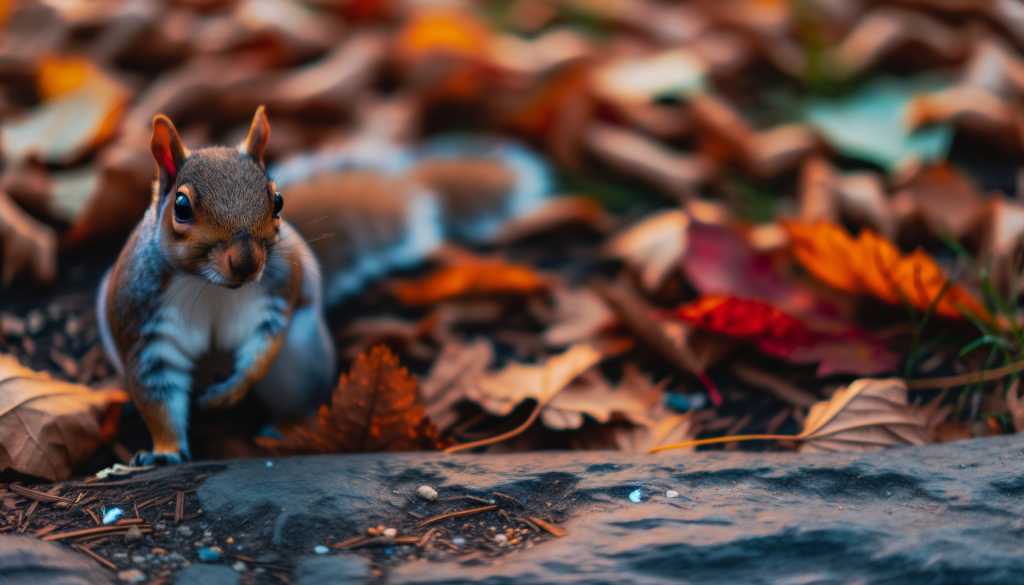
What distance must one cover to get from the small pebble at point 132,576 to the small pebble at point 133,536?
6 centimetres

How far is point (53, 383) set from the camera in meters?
1.07

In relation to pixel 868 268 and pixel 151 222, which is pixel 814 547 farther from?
pixel 151 222

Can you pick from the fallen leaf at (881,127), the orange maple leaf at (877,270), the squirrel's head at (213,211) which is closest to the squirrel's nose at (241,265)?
the squirrel's head at (213,211)

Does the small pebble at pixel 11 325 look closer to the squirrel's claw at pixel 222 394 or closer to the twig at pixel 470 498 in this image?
the squirrel's claw at pixel 222 394

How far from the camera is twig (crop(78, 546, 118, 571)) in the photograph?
0.78 m

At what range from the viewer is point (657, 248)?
155 centimetres

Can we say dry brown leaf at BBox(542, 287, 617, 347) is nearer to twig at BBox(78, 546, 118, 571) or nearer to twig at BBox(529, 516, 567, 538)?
twig at BBox(529, 516, 567, 538)

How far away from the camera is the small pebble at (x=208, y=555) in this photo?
0.79m

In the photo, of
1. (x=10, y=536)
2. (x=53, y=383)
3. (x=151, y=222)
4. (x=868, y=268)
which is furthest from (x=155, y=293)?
(x=868, y=268)

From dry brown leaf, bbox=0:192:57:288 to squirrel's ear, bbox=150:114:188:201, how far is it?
2.00 feet

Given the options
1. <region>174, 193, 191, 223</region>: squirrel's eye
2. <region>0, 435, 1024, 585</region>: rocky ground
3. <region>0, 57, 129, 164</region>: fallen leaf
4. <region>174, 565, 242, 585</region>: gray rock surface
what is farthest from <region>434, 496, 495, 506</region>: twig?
<region>0, 57, 129, 164</region>: fallen leaf

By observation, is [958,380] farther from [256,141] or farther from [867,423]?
[256,141]

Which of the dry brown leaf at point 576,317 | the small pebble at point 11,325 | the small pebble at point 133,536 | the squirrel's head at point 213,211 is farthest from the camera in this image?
the dry brown leaf at point 576,317

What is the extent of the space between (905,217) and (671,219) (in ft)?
1.63
